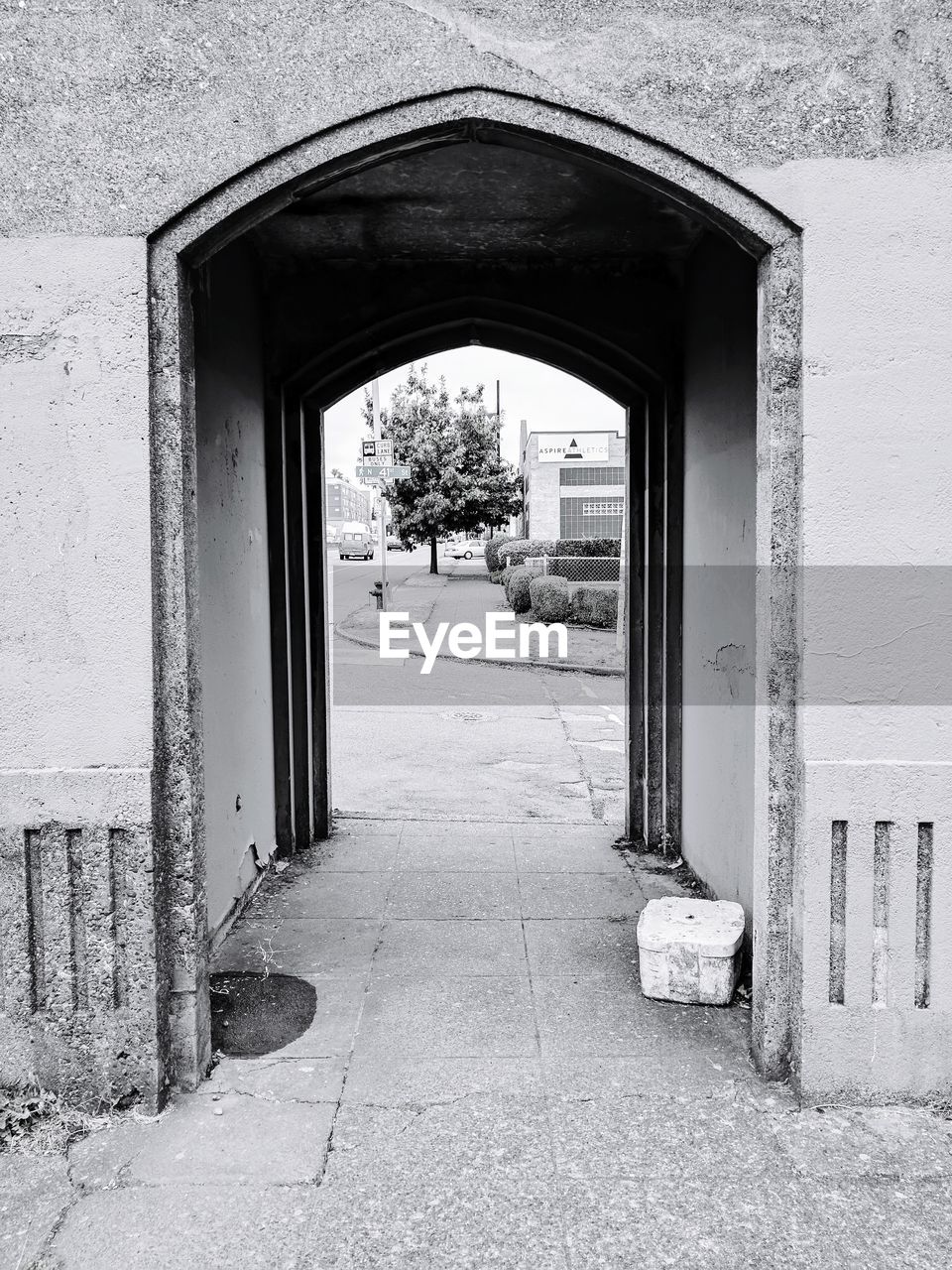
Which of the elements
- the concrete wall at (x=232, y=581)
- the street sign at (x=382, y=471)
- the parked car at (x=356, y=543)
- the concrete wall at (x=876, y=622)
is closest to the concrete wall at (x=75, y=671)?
the concrete wall at (x=232, y=581)

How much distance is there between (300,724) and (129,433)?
3761 millimetres

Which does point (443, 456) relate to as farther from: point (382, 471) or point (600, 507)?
point (600, 507)

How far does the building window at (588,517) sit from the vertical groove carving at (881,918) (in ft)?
163

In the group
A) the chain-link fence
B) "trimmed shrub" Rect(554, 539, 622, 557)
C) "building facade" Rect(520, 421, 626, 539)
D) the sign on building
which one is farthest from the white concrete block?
the sign on building

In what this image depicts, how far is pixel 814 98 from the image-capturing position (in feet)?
11.7

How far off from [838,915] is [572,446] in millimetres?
54272

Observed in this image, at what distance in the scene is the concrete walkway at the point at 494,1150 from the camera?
294 cm

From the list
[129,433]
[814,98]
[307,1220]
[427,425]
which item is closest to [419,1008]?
[307,1220]

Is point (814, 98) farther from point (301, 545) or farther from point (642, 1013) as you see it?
point (301, 545)

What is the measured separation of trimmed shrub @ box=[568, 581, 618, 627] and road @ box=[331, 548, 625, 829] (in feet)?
14.3

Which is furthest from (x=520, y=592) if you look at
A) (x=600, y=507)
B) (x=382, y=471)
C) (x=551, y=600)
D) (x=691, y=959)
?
(x=600, y=507)

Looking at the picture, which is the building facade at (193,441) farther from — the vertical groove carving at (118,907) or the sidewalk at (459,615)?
the sidewalk at (459,615)

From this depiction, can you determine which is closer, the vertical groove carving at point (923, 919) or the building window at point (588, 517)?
the vertical groove carving at point (923, 919)

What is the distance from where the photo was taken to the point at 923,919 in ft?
12.1
